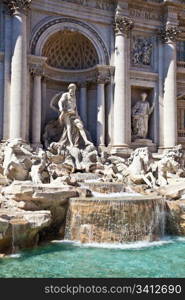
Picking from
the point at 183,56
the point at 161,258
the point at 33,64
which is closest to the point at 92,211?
the point at 161,258

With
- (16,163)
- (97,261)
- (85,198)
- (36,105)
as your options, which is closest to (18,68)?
(36,105)

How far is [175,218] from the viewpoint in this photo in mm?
9773

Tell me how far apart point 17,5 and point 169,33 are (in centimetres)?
716

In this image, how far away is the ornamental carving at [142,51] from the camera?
15977 millimetres

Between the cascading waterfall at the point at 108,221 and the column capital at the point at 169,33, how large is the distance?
9.94 metres

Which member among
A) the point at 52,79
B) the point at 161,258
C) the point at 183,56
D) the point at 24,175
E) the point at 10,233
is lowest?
the point at 161,258

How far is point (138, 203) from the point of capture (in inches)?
351

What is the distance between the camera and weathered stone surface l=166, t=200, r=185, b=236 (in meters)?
9.73

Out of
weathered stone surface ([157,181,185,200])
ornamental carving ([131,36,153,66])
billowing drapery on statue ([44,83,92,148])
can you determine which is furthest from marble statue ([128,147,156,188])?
ornamental carving ([131,36,153,66])

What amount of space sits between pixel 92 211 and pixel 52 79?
8.27m

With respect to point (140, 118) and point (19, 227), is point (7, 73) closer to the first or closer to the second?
point (140, 118)

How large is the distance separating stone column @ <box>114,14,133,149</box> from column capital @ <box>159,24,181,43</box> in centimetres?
190

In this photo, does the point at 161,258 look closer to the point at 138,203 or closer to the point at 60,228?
the point at 138,203

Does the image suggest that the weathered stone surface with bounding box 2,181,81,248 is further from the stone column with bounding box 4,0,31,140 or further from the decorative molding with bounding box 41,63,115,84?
the decorative molding with bounding box 41,63,115,84
